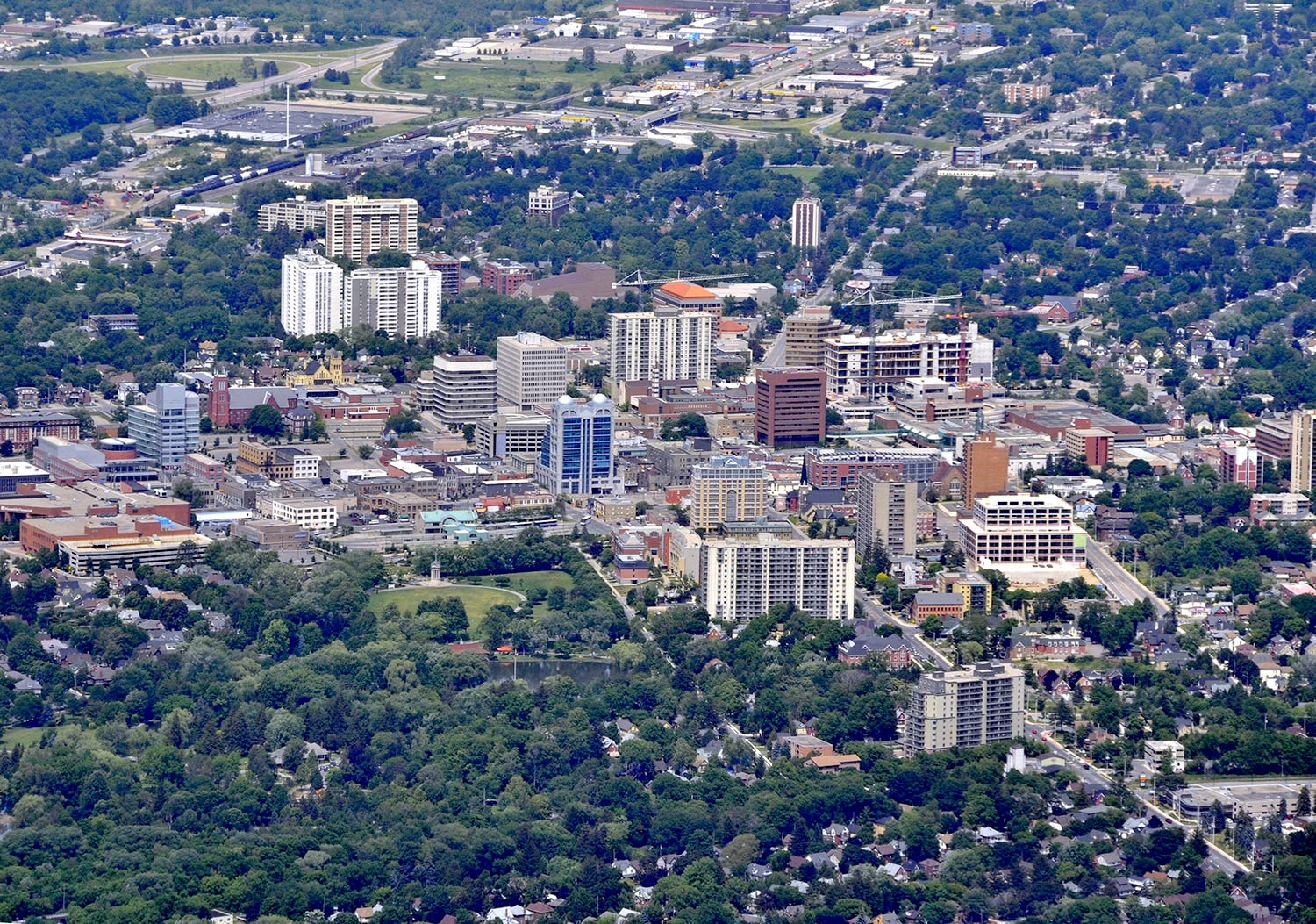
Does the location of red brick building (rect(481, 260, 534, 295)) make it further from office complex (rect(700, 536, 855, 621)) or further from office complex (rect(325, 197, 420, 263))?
office complex (rect(700, 536, 855, 621))

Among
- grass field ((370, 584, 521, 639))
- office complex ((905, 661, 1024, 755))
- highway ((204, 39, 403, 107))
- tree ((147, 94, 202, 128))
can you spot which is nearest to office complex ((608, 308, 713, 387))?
grass field ((370, 584, 521, 639))

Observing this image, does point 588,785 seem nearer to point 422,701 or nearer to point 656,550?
point 422,701

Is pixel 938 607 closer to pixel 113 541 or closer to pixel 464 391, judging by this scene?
pixel 113 541

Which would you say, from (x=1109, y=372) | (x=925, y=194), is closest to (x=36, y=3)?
(x=925, y=194)

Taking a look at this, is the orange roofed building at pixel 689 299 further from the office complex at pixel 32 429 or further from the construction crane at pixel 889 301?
the office complex at pixel 32 429

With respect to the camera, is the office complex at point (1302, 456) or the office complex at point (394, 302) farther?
the office complex at point (394, 302)

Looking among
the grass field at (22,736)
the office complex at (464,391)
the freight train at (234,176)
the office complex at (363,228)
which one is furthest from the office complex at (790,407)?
the freight train at (234,176)
